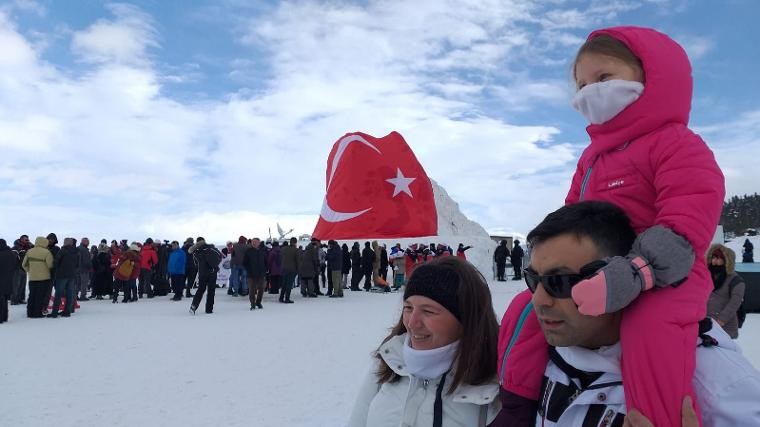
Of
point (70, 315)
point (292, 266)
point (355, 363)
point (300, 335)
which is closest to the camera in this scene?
point (355, 363)

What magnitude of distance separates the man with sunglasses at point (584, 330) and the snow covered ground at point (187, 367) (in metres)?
3.58

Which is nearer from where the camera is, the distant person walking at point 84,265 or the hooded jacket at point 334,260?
the distant person walking at point 84,265

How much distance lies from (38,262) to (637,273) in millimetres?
12704

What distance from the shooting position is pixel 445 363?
209cm

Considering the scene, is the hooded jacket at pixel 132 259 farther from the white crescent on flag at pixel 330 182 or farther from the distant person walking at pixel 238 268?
the white crescent on flag at pixel 330 182

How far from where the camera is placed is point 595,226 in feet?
4.77

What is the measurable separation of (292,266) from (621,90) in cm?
1409

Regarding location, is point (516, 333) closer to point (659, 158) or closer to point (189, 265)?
point (659, 158)

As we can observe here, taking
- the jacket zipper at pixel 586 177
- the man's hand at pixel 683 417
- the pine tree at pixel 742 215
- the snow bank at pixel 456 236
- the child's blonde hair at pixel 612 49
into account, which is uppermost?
the pine tree at pixel 742 215

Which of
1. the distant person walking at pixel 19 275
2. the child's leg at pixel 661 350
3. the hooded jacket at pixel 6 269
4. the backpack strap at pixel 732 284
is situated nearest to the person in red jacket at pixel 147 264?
the distant person walking at pixel 19 275

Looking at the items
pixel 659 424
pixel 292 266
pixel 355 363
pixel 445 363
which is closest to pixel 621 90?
pixel 659 424

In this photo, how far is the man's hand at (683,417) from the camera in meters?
1.28

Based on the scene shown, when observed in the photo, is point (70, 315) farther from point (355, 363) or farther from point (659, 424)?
point (659, 424)

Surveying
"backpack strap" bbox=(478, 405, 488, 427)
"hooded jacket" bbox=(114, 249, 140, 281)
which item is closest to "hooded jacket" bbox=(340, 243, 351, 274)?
"hooded jacket" bbox=(114, 249, 140, 281)
